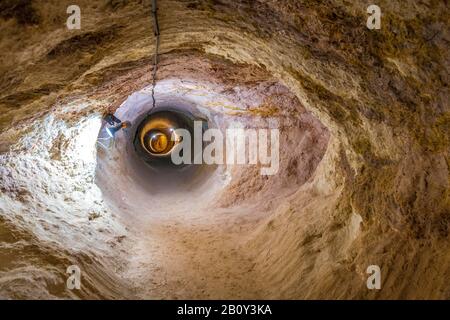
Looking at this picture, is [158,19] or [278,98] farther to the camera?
[278,98]

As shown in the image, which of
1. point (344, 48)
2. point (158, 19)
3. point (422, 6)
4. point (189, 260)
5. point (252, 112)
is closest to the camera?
point (422, 6)

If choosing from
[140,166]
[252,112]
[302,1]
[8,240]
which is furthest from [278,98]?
[140,166]
